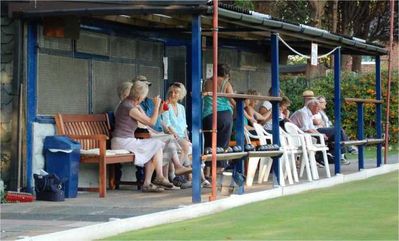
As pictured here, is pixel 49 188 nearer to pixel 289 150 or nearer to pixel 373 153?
pixel 289 150

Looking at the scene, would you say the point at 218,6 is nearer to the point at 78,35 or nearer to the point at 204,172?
the point at 78,35

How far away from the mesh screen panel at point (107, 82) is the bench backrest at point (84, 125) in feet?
0.96

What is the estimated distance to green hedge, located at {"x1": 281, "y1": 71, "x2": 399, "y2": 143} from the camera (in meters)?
27.2

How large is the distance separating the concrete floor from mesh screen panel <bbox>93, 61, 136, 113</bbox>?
4.59 ft

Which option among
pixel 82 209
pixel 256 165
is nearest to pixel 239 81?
pixel 256 165

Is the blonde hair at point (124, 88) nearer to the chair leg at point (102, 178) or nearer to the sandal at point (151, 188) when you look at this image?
the sandal at point (151, 188)

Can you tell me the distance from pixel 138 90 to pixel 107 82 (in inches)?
45.2

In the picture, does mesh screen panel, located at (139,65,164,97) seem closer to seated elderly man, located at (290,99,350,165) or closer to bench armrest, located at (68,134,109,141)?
seated elderly man, located at (290,99,350,165)

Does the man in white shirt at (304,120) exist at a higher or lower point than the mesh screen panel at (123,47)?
lower

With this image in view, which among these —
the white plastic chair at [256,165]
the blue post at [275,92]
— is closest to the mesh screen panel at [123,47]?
the white plastic chair at [256,165]

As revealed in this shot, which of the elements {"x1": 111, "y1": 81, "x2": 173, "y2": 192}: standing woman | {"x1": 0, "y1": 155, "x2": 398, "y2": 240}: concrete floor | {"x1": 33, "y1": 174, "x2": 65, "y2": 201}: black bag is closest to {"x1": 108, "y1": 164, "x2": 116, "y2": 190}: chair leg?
{"x1": 0, "y1": 155, "x2": 398, "y2": 240}: concrete floor

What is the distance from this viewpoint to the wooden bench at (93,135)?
13.6 meters

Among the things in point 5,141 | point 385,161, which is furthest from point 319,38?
point 5,141

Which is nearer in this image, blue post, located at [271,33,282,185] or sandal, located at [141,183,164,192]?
sandal, located at [141,183,164,192]
